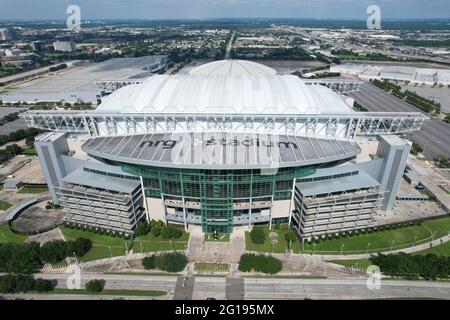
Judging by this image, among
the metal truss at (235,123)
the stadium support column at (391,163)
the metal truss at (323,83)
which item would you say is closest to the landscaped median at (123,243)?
the metal truss at (235,123)

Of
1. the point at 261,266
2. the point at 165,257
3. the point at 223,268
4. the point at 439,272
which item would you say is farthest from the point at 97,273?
the point at 439,272

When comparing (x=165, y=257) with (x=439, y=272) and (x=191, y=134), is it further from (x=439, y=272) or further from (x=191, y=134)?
(x=439, y=272)

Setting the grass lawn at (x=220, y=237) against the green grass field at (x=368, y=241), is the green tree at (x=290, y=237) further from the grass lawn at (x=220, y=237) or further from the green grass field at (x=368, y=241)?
the grass lawn at (x=220, y=237)

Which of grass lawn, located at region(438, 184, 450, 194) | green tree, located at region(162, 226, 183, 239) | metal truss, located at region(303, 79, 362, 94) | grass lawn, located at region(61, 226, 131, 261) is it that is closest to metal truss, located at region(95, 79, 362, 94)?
metal truss, located at region(303, 79, 362, 94)

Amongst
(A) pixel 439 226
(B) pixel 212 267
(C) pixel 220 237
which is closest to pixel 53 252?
(B) pixel 212 267

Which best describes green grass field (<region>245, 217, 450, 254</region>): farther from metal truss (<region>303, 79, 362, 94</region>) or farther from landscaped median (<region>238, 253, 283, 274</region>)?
metal truss (<region>303, 79, 362, 94</region>)
